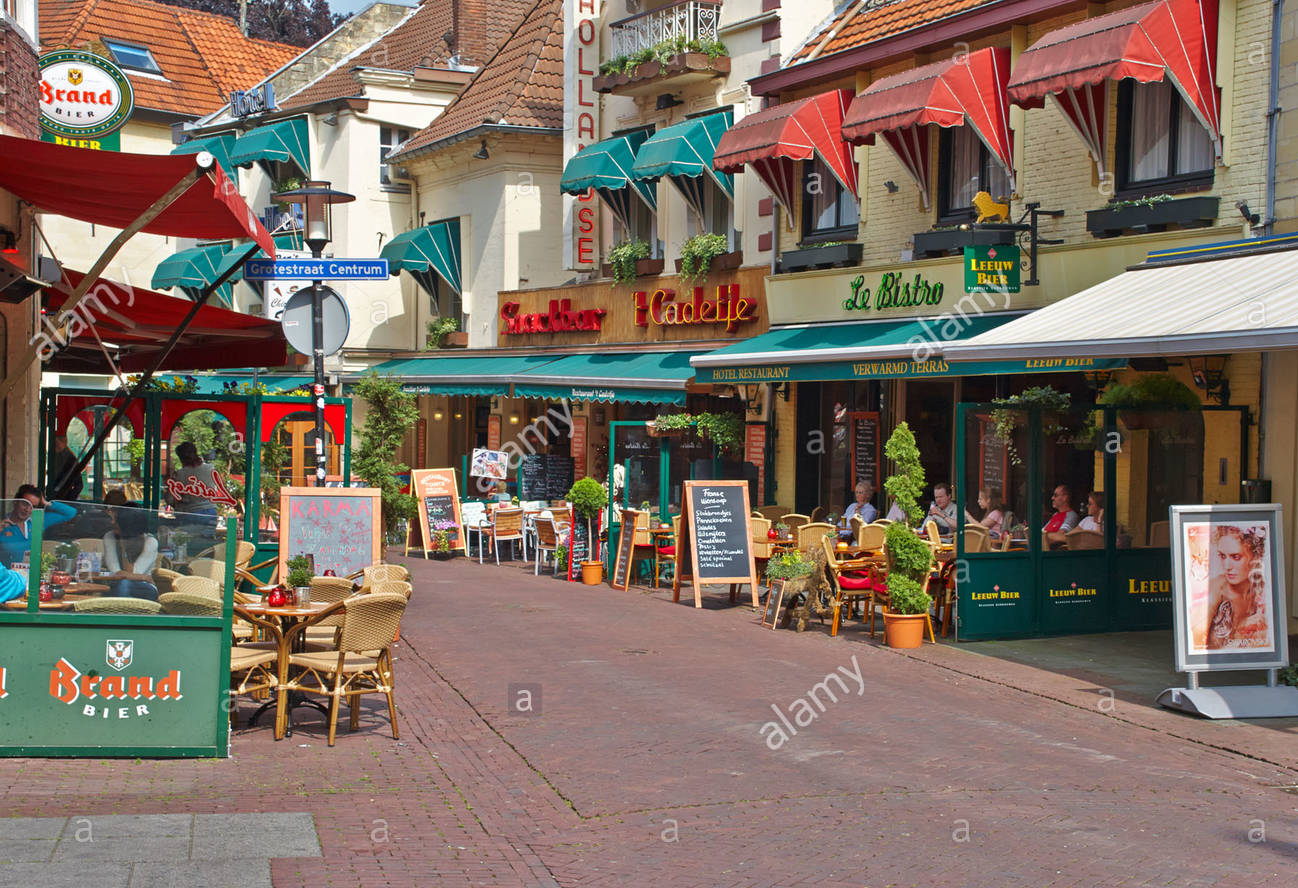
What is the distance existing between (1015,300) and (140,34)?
31.8 meters

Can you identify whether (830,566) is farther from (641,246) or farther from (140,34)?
(140,34)

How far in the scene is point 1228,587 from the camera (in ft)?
35.6

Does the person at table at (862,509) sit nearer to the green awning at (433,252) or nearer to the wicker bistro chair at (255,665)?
the wicker bistro chair at (255,665)

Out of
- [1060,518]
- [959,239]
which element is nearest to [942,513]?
[1060,518]

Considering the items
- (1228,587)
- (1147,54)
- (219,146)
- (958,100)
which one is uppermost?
(219,146)

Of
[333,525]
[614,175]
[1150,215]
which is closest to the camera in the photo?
[333,525]

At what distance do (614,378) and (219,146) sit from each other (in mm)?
16134

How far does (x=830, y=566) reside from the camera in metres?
14.4

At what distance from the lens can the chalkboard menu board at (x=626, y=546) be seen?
1822cm

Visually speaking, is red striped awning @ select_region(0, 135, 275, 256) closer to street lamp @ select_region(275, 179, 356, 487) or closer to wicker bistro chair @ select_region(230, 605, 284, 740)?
street lamp @ select_region(275, 179, 356, 487)

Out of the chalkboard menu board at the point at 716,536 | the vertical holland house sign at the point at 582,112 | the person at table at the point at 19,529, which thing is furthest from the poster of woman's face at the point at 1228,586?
the vertical holland house sign at the point at 582,112

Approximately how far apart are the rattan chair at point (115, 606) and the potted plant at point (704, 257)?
14736mm

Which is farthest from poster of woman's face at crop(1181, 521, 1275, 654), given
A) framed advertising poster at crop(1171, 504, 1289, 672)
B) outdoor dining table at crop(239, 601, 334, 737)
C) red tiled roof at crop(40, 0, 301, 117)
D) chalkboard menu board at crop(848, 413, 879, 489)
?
red tiled roof at crop(40, 0, 301, 117)

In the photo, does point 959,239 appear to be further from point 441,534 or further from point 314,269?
point 441,534
